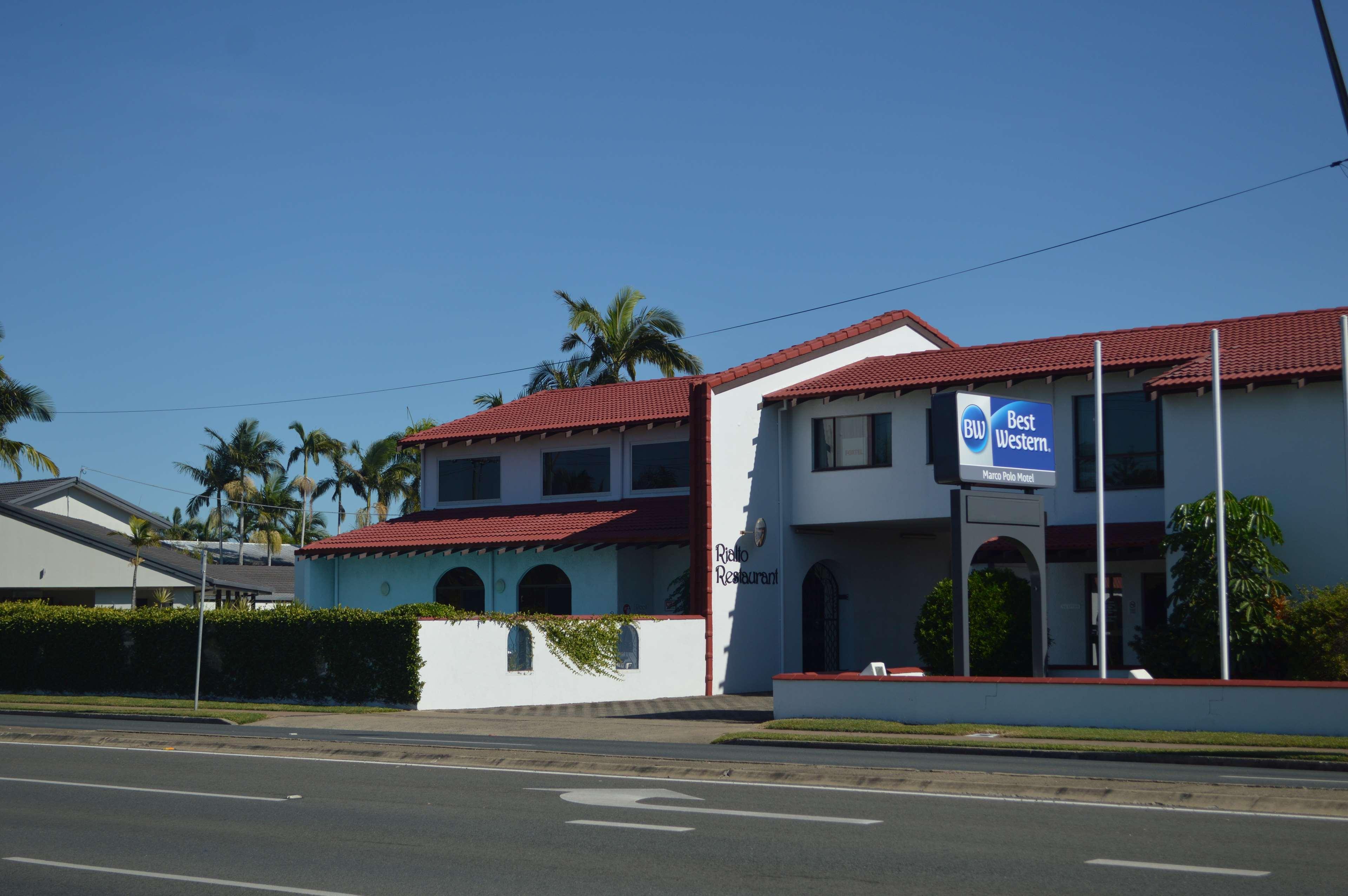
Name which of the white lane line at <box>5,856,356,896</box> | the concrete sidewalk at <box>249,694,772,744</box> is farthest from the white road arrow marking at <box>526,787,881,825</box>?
the concrete sidewalk at <box>249,694,772,744</box>

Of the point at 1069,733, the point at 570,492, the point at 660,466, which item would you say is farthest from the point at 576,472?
the point at 1069,733

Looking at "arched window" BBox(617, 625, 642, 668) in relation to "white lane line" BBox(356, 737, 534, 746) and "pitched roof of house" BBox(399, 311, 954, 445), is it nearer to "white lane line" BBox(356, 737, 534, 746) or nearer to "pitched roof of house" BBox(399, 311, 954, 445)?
"pitched roof of house" BBox(399, 311, 954, 445)

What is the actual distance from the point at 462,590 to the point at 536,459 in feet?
13.3

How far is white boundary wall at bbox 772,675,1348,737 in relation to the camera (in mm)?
17203

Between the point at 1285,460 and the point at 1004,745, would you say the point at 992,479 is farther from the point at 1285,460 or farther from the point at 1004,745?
the point at 1004,745

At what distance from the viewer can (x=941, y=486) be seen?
29.3m

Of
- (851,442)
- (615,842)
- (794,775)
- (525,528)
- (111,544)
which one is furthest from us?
(111,544)

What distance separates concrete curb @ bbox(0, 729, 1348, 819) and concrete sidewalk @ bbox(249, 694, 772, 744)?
2.87 m

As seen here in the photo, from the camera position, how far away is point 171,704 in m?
25.9

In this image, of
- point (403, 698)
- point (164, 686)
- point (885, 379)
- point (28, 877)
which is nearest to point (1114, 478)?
point (885, 379)

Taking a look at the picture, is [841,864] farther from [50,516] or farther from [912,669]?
[50,516]

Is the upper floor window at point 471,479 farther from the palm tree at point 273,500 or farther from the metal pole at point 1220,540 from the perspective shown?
the palm tree at point 273,500

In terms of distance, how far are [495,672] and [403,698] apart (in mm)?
1941

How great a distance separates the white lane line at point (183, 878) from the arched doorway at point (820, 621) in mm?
24008
